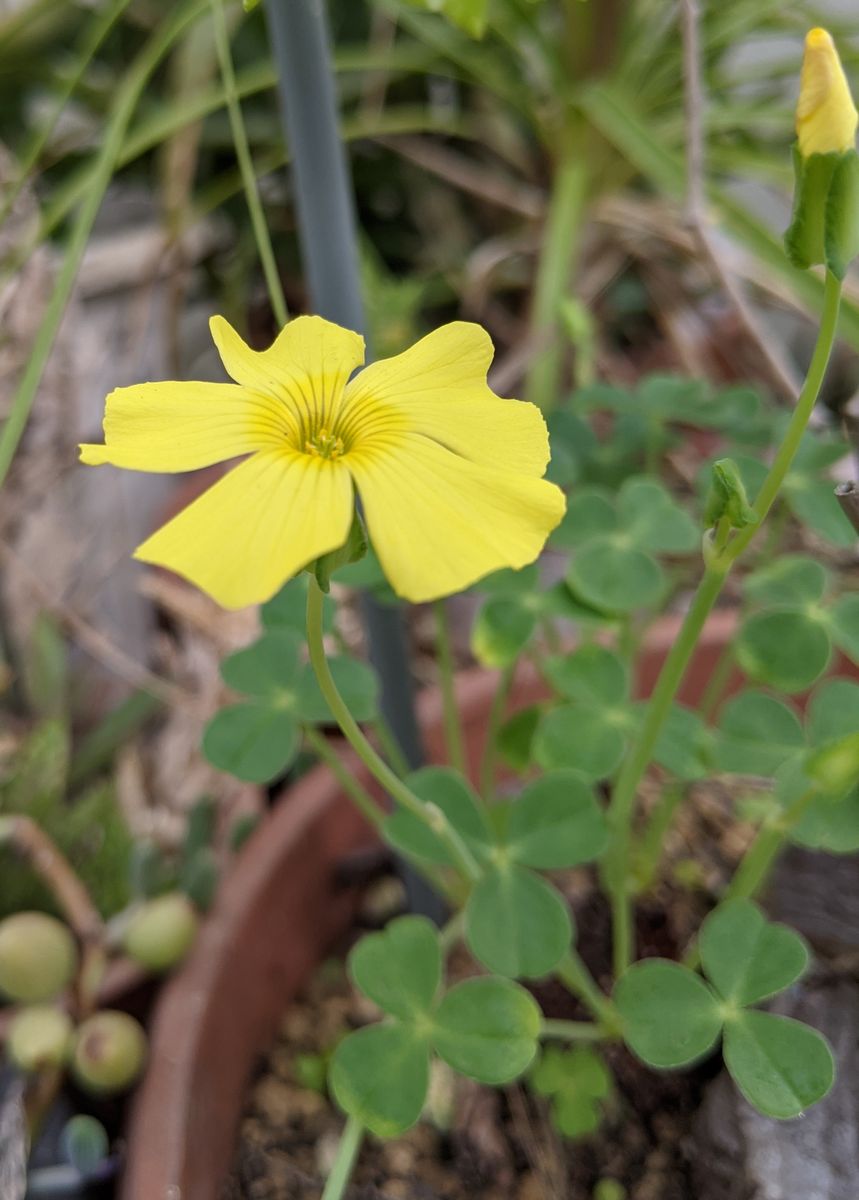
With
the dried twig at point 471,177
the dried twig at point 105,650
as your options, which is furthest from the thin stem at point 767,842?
the dried twig at point 471,177

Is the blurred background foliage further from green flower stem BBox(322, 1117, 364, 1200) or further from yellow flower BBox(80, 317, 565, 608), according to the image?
green flower stem BBox(322, 1117, 364, 1200)

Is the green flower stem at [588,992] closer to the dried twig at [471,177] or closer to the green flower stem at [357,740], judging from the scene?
the green flower stem at [357,740]

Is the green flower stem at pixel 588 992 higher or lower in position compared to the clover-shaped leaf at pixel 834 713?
lower

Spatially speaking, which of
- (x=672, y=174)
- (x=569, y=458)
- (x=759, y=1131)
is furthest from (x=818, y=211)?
(x=672, y=174)

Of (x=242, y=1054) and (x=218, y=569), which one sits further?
(x=242, y=1054)

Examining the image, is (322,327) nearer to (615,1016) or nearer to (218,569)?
(218,569)

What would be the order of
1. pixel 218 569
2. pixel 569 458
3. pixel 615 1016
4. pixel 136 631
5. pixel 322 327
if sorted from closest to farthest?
1. pixel 218 569
2. pixel 322 327
3. pixel 615 1016
4. pixel 569 458
5. pixel 136 631
